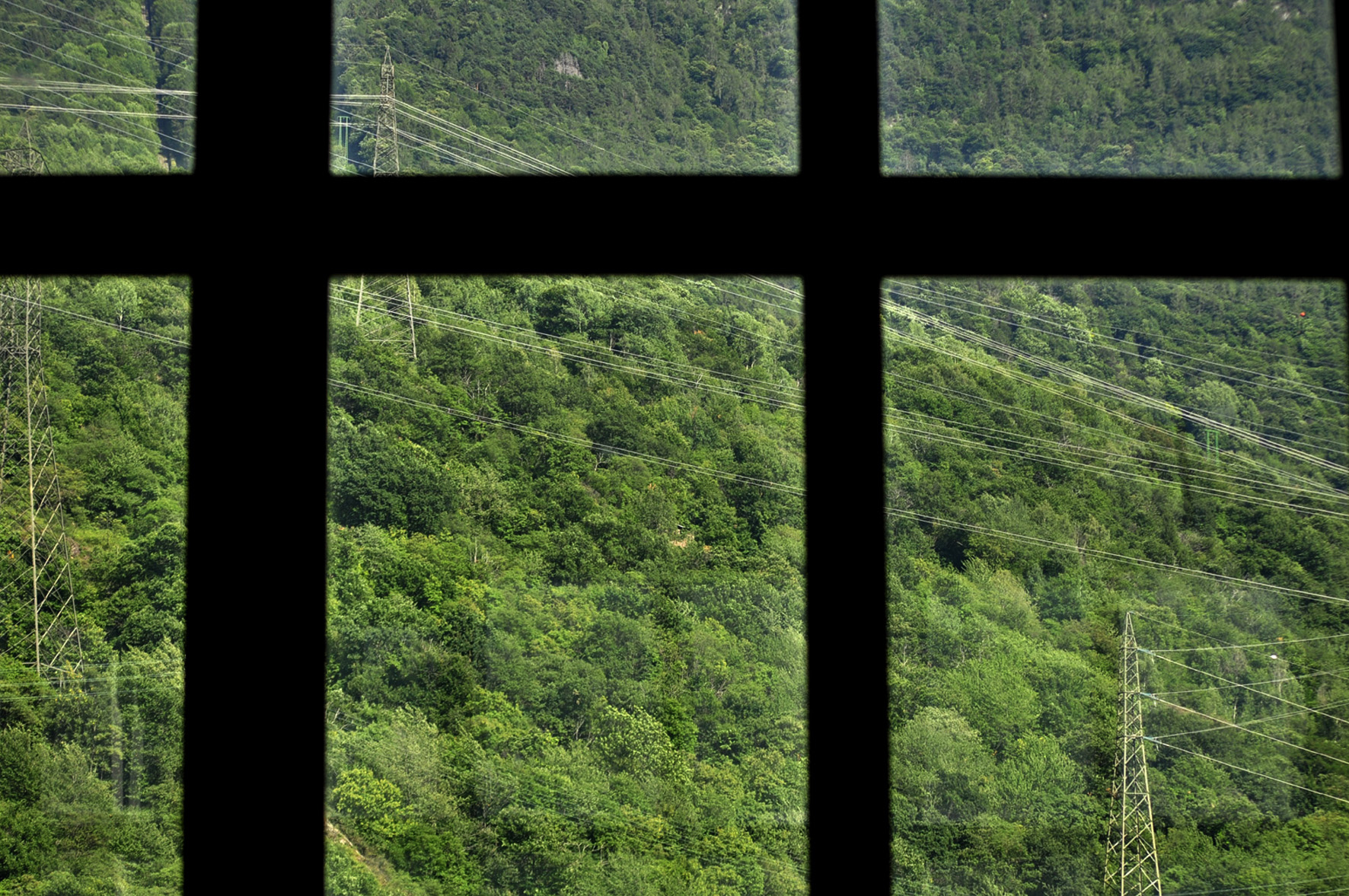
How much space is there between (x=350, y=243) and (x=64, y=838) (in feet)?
61.4

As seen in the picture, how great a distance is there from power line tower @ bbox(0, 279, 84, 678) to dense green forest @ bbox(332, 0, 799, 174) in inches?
267

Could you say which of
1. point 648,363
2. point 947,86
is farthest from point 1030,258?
point 648,363

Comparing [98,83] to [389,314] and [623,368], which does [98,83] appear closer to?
[389,314]

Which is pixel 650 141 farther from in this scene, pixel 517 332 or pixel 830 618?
pixel 830 618

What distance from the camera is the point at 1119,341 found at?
1780 centimetres

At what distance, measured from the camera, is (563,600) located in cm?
1705

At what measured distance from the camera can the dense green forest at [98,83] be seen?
11.5 m

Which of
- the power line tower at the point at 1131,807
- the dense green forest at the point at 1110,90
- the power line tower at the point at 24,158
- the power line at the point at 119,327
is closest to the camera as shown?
the dense green forest at the point at 1110,90

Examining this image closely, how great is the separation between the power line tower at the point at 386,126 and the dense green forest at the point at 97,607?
440 cm

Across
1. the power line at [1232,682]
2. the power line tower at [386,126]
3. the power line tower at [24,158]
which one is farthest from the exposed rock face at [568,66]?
the power line at [1232,682]

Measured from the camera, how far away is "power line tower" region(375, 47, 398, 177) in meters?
13.1

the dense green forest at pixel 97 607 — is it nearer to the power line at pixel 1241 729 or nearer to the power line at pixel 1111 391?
the power line at pixel 1111 391

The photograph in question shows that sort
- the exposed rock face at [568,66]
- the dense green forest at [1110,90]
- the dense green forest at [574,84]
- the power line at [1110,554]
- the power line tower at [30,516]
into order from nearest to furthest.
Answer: the dense green forest at [1110,90], the dense green forest at [574,84], the power line tower at [30,516], the exposed rock face at [568,66], the power line at [1110,554]

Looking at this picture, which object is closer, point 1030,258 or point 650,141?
point 1030,258
